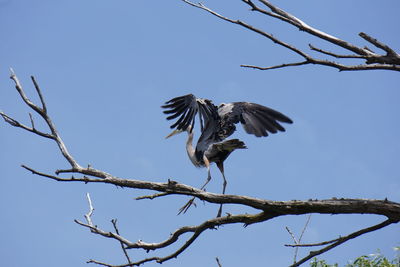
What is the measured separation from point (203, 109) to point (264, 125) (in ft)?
4.59

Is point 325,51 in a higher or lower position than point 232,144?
lower

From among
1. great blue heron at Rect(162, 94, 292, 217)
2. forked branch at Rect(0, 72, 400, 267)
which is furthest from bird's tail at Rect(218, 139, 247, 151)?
forked branch at Rect(0, 72, 400, 267)

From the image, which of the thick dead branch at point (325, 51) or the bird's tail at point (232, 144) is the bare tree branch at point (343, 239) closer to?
the thick dead branch at point (325, 51)

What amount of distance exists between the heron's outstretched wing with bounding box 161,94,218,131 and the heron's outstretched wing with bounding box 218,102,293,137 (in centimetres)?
15

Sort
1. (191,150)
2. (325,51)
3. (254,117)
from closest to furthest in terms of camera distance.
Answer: (325,51)
(254,117)
(191,150)

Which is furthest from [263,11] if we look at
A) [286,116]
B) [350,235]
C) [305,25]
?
[350,235]

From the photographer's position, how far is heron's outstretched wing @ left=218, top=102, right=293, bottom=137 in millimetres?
5696

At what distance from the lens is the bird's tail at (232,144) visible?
668cm

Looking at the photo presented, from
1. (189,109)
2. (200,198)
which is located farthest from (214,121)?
(200,198)

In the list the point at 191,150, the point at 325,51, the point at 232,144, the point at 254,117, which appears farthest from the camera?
the point at 191,150

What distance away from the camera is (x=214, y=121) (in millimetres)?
7086

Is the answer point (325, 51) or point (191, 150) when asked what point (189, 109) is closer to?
point (191, 150)

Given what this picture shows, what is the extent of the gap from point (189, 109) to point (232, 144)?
0.71 meters

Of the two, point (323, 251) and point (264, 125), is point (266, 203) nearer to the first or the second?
point (323, 251)
